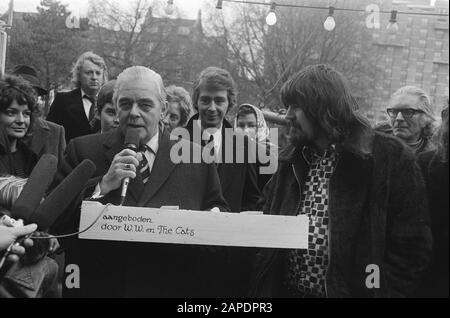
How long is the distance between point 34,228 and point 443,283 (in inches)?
66.8

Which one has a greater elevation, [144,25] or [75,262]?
[144,25]

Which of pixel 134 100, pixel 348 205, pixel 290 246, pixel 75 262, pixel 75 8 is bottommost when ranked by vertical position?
pixel 75 262

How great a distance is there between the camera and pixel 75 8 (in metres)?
11.4

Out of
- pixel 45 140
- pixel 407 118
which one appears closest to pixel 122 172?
pixel 45 140

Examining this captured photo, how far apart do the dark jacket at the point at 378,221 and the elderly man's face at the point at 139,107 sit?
3.25 feet

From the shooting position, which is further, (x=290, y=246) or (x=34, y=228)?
(x=290, y=246)

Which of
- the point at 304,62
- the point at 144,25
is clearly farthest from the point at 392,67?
the point at 144,25

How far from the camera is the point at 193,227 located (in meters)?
2.61

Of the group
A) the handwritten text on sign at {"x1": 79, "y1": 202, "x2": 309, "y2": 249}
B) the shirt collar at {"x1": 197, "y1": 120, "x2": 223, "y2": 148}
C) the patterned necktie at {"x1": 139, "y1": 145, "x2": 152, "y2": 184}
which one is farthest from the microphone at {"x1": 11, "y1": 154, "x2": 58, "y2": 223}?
the shirt collar at {"x1": 197, "y1": 120, "x2": 223, "y2": 148}

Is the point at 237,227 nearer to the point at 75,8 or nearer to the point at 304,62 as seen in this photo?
the point at 75,8

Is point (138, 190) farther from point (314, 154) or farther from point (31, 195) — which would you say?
point (314, 154)

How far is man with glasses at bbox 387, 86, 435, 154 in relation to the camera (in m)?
3.90

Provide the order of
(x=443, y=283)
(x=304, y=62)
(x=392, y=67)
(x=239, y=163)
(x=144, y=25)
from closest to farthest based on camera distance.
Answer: (x=443, y=283), (x=239, y=163), (x=144, y=25), (x=304, y=62), (x=392, y=67)

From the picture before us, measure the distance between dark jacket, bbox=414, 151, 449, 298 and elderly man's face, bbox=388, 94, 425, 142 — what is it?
1.36m
